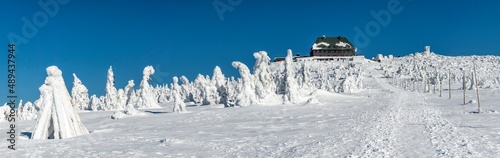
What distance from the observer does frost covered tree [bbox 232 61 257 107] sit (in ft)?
140

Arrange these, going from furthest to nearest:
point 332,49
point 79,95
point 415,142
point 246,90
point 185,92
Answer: point 332,49
point 185,92
point 79,95
point 246,90
point 415,142

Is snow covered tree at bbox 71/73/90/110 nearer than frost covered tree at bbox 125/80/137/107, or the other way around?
frost covered tree at bbox 125/80/137/107

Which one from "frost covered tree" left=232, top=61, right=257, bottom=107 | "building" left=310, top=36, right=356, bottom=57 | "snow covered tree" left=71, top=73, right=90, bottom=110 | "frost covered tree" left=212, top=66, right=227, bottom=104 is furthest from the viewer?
"building" left=310, top=36, right=356, bottom=57

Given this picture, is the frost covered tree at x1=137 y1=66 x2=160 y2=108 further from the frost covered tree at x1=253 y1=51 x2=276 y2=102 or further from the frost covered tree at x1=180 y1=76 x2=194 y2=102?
the frost covered tree at x1=180 y1=76 x2=194 y2=102

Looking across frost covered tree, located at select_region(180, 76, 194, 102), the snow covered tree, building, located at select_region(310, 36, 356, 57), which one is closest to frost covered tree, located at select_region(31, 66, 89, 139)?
the snow covered tree

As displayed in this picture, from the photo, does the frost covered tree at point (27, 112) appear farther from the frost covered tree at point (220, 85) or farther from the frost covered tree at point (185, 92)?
the frost covered tree at point (185, 92)

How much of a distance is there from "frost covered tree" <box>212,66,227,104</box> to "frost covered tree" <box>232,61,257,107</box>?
2.64m

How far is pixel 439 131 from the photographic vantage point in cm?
1802

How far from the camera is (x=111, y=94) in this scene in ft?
190

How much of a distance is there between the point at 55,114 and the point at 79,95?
45971 mm

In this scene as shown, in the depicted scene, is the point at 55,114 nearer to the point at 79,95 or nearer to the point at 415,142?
the point at 415,142

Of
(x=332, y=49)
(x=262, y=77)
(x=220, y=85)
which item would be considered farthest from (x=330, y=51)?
(x=262, y=77)

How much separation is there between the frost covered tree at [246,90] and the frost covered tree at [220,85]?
8.65ft

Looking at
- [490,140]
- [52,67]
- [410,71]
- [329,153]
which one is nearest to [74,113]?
[52,67]
